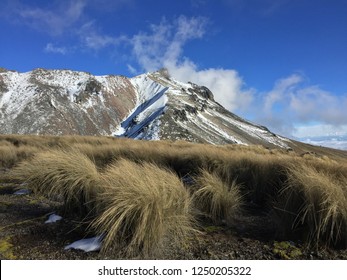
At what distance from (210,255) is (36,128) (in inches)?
3915

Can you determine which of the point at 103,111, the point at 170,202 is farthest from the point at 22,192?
the point at 103,111

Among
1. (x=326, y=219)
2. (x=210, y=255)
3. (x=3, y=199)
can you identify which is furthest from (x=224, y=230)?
(x=3, y=199)

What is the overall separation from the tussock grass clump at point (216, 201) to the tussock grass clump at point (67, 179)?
1.94 metres

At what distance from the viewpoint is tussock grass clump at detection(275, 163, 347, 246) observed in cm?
441

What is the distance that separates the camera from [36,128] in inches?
3720

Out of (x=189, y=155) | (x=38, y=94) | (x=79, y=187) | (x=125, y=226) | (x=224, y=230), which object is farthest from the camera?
(x=38, y=94)

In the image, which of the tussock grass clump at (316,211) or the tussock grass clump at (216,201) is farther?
the tussock grass clump at (216,201)

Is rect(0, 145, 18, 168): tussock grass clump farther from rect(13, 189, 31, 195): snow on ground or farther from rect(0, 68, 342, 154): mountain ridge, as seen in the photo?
rect(0, 68, 342, 154): mountain ridge

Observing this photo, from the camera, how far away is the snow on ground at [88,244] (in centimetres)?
439

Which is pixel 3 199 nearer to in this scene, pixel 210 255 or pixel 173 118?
pixel 210 255

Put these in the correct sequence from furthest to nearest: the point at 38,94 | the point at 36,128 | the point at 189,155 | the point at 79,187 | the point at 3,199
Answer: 1. the point at 38,94
2. the point at 36,128
3. the point at 189,155
4. the point at 3,199
5. the point at 79,187

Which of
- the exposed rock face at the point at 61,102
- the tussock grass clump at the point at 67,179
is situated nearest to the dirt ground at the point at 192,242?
the tussock grass clump at the point at 67,179

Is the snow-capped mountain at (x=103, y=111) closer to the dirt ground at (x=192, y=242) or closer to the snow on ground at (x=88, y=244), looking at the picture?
the dirt ground at (x=192, y=242)

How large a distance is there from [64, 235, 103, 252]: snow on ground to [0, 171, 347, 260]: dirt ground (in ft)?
0.30
